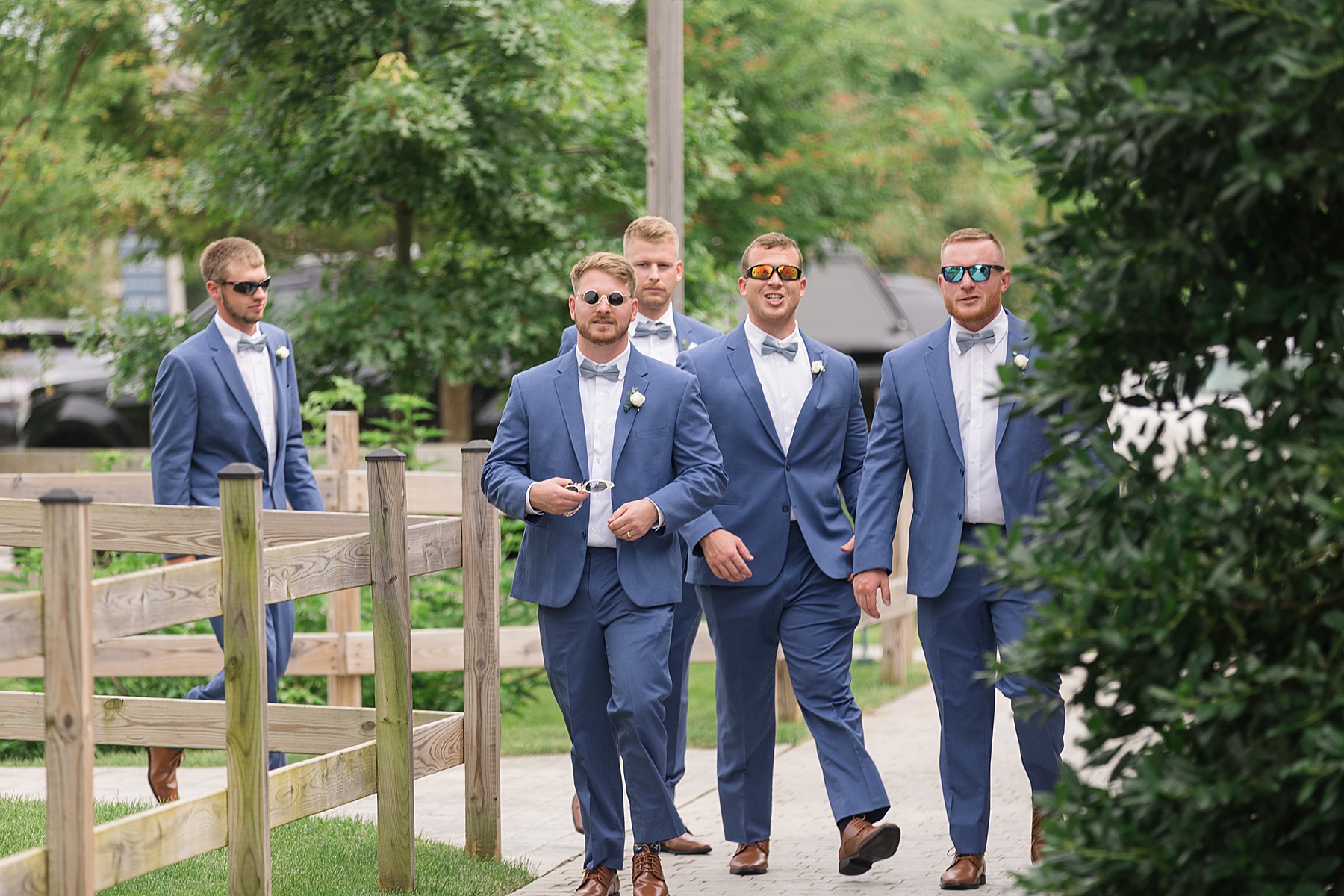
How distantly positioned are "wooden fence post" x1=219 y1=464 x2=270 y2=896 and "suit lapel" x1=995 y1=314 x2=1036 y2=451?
7.85 feet

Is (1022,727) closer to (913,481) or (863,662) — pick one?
(913,481)

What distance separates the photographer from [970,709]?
17.6ft

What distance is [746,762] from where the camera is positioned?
563cm

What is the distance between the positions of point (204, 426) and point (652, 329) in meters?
1.77

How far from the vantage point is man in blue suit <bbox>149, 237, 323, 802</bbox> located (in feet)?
20.2

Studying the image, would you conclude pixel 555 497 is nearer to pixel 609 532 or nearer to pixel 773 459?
pixel 609 532

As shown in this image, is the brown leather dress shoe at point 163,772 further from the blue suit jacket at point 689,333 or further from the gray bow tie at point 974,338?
the gray bow tie at point 974,338

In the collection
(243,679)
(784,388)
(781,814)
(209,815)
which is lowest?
(781,814)

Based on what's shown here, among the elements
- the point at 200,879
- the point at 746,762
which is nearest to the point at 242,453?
the point at 200,879

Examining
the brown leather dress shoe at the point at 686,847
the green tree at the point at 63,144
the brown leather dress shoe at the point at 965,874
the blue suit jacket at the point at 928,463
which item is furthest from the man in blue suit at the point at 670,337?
the green tree at the point at 63,144

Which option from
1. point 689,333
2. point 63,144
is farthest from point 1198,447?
point 63,144

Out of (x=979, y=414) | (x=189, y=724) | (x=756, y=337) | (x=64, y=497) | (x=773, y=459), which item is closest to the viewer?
(x=64, y=497)

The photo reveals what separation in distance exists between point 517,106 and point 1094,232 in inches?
309

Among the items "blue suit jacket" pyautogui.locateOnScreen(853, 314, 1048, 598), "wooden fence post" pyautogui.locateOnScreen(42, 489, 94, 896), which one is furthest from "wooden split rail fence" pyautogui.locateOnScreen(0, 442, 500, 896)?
"blue suit jacket" pyautogui.locateOnScreen(853, 314, 1048, 598)
